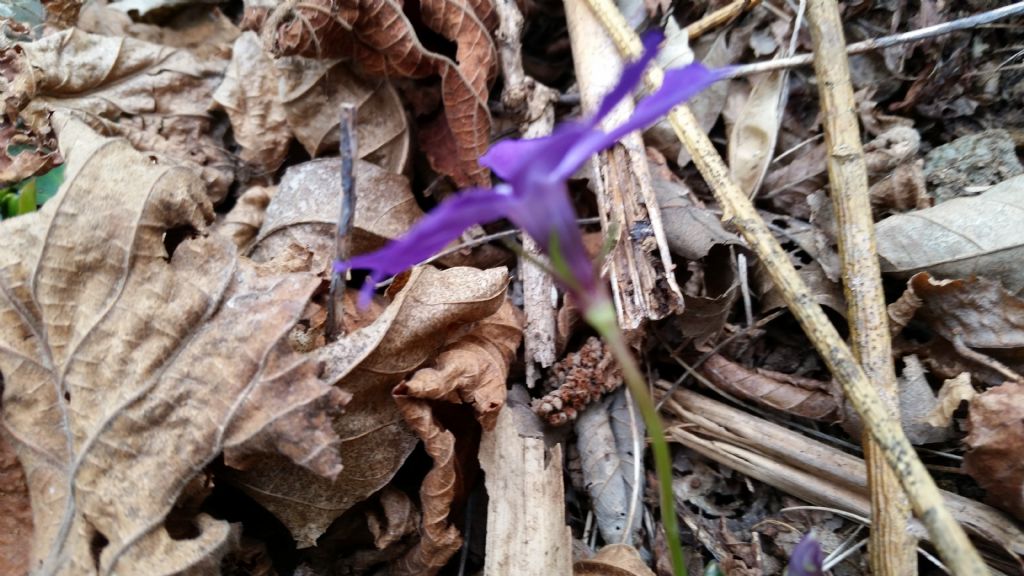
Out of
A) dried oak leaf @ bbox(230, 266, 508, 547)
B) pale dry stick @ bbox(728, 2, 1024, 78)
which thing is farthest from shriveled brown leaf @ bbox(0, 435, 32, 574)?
pale dry stick @ bbox(728, 2, 1024, 78)

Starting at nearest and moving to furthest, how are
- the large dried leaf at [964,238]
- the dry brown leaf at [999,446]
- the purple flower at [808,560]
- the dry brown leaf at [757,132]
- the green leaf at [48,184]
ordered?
the purple flower at [808,560]
the dry brown leaf at [999,446]
the large dried leaf at [964,238]
the green leaf at [48,184]
the dry brown leaf at [757,132]

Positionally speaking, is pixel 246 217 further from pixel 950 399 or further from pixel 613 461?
pixel 950 399

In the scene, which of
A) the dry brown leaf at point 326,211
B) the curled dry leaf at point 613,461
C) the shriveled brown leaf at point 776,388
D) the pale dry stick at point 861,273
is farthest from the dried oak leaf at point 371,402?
the pale dry stick at point 861,273

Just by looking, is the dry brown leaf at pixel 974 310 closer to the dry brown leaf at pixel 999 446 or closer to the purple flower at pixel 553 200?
the dry brown leaf at pixel 999 446

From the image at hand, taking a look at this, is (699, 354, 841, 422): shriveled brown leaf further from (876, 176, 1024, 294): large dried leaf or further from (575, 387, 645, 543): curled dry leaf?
(876, 176, 1024, 294): large dried leaf

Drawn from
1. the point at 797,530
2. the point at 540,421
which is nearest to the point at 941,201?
the point at 797,530

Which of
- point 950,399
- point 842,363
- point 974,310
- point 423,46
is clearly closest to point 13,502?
point 423,46
